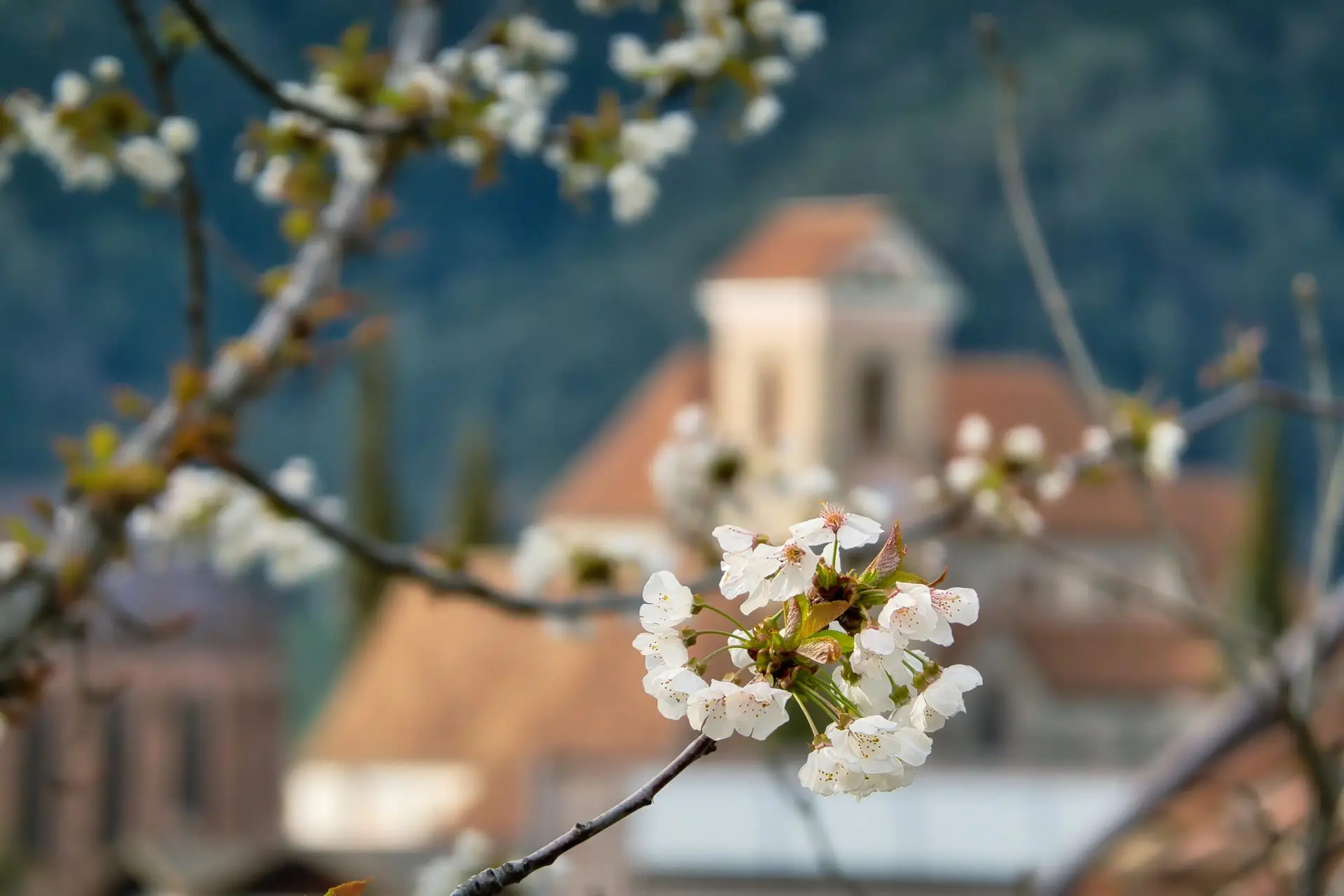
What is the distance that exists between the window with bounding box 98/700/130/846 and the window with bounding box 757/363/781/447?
12276 millimetres

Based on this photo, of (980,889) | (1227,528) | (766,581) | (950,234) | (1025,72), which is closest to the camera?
(766,581)

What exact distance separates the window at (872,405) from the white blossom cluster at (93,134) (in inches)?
980

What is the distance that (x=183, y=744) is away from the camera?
101 ft

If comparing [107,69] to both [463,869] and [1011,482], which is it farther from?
[1011,482]

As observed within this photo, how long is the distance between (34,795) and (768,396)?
14618mm

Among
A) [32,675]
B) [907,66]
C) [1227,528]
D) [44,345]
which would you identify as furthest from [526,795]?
[907,66]

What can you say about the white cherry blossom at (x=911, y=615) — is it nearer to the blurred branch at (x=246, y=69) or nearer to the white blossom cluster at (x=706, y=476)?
the blurred branch at (x=246, y=69)

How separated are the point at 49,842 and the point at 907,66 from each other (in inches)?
1295

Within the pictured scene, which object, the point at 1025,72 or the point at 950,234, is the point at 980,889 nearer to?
the point at 950,234

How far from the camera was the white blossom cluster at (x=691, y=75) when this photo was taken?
65.6 inches

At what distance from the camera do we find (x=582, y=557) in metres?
2.02

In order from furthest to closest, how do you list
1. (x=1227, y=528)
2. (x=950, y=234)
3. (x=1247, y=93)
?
1. (x=950, y=234)
2. (x=1247, y=93)
3. (x=1227, y=528)

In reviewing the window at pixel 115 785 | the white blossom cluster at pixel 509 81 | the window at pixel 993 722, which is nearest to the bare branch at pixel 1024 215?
the white blossom cluster at pixel 509 81

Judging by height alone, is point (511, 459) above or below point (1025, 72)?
below
